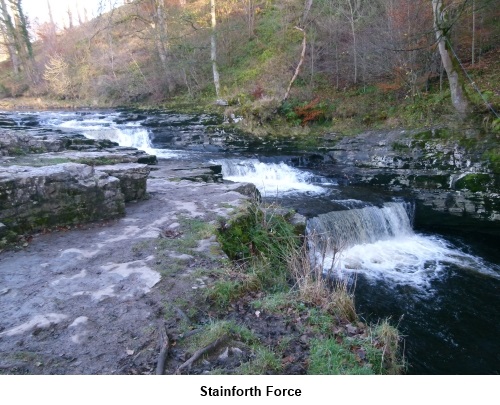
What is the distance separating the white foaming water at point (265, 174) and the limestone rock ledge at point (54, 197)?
556 centimetres

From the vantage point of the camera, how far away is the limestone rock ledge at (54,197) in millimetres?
4629

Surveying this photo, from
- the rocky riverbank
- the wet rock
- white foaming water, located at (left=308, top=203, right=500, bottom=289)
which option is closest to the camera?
the wet rock

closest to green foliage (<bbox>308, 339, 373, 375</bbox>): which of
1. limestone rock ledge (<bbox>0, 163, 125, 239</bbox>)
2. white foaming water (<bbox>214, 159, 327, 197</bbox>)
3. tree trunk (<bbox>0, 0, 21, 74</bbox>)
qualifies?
limestone rock ledge (<bbox>0, 163, 125, 239</bbox>)

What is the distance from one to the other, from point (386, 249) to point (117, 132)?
11.4 meters

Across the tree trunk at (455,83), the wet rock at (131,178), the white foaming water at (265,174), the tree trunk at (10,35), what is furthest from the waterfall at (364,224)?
the tree trunk at (10,35)

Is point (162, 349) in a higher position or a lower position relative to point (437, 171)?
higher

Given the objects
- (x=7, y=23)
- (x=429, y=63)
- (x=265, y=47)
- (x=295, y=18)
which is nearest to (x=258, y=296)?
(x=429, y=63)

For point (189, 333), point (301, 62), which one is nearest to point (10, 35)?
point (301, 62)

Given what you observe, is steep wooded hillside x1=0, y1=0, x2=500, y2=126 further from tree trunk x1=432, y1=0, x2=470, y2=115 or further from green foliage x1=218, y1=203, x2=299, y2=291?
green foliage x1=218, y1=203, x2=299, y2=291

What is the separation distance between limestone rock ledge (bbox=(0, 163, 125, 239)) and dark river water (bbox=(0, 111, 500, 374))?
11.2 feet

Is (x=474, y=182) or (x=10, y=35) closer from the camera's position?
(x=474, y=182)

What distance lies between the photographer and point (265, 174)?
11070 mm

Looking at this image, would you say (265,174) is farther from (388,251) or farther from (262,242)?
(262,242)

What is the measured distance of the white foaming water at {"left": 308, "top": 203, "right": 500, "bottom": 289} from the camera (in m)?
6.73
